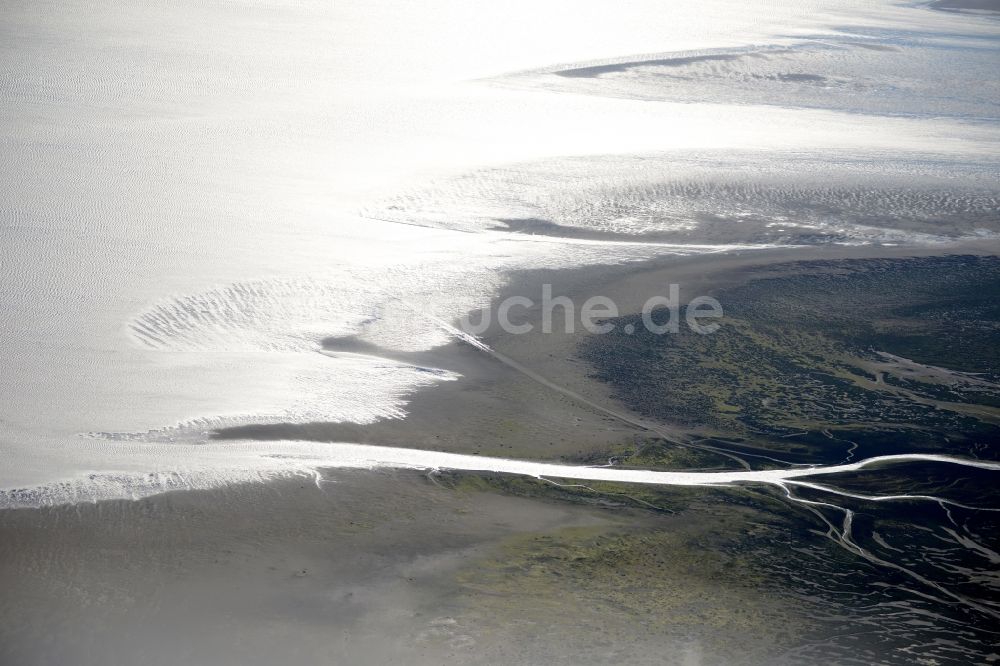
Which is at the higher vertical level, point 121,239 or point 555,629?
point 121,239

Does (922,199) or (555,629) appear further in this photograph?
(922,199)

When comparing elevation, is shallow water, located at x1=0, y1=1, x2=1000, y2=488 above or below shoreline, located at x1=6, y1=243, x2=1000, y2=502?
above

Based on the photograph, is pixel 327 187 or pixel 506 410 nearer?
pixel 506 410

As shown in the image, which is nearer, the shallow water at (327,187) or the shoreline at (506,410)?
the shoreline at (506,410)

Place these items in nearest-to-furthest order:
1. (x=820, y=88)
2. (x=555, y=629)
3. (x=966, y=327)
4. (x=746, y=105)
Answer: (x=555, y=629)
(x=966, y=327)
(x=746, y=105)
(x=820, y=88)

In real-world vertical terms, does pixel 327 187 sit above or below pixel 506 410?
above

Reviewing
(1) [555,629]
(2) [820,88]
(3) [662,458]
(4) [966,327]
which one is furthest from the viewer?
(2) [820,88]

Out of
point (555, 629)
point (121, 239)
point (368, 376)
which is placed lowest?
point (555, 629)

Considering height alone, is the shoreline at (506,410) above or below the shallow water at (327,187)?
below

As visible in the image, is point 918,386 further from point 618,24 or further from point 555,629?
point 618,24

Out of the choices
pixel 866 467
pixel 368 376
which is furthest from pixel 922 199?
pixel 368 376

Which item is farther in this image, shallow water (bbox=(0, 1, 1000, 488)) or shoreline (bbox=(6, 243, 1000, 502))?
shallow water (bbox=(0, 1, 1000, 488))
